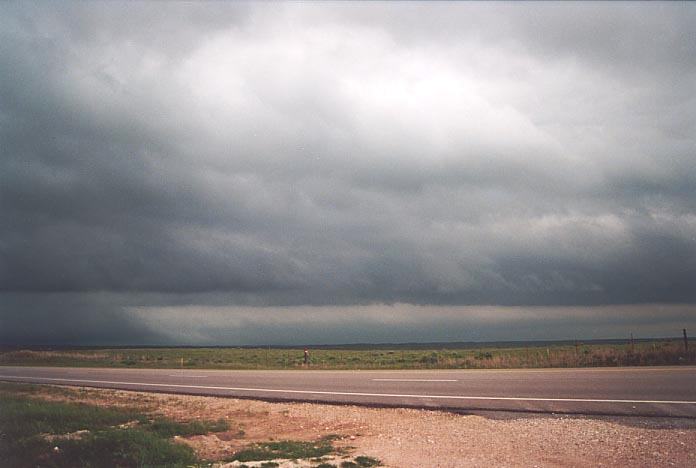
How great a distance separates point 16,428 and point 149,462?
5.65m

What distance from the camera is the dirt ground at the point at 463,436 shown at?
870 cm

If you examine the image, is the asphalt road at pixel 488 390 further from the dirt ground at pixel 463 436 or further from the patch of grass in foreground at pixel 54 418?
the patch of grass in foreground at pixel 54 418

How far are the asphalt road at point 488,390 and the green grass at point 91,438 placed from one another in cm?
485

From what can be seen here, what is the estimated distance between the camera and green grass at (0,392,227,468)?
399 inches

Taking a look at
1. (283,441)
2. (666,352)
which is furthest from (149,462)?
(666,352)

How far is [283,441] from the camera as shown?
35.9 feet

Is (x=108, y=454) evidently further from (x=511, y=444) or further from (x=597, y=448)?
(x=597, y=448)

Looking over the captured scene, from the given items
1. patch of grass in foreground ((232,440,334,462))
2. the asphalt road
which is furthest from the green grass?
the asphalt road

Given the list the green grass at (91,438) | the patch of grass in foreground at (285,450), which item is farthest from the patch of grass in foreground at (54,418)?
the patch of grass in foreground at (285,450)

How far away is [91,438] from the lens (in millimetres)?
11344

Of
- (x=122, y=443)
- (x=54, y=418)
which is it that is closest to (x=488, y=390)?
(x=122, y=443)

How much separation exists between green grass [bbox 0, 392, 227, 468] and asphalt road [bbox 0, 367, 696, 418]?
485 cm

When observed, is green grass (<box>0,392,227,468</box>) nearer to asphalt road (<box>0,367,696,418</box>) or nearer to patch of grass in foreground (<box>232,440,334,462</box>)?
patch of grass in foreground (<box>232,440,334,462</box>)

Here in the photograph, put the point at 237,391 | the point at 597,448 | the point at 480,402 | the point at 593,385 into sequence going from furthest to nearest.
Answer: the point at 237,391
the point at 593,385
the point at 480,402
the point at 597,448
